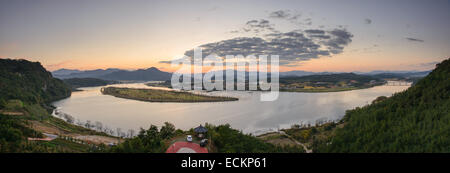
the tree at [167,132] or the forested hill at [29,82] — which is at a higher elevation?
the forested hill at [29,82]

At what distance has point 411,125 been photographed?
9.36 metres

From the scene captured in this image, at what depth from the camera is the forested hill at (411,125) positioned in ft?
26.0

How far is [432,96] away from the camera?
11.2m

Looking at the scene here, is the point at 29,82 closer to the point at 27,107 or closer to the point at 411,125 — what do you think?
the point at 27,107

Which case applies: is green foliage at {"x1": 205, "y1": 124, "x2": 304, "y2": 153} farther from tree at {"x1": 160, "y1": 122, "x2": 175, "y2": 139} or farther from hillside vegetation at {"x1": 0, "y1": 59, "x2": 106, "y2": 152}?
hillside vegetation at {"x1": 0, "y1": 59, "x2": 106, "y2": 152}

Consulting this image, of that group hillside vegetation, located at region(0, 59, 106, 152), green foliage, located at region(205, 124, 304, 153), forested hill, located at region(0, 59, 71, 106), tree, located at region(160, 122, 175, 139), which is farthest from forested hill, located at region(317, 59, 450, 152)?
forested hill, located at region(0, 59, 71, 106)

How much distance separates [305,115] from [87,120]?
89.1ft

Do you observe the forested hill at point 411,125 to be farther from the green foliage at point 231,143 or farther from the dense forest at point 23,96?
the dense forest at point 23,96

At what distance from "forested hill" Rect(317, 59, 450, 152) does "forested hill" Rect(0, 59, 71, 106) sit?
4270cm

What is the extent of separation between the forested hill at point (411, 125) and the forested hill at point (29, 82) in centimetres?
4270

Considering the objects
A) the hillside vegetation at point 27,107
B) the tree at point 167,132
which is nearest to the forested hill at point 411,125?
the tree at point 167,132

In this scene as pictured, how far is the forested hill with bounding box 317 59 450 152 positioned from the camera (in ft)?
26.0

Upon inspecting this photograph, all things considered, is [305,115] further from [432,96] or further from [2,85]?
[2,85]
